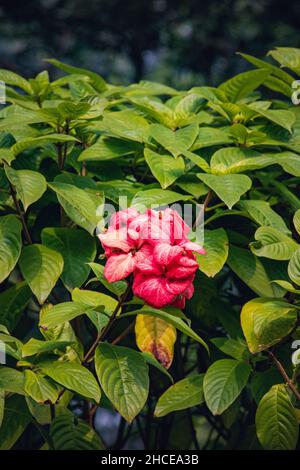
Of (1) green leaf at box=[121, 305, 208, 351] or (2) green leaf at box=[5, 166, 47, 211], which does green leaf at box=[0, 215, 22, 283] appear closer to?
(2) green leaf at box=[5, 166, 47, 211]

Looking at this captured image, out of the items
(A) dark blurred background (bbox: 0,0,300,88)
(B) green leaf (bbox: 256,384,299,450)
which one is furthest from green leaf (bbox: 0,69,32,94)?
(A) dark blurred background (bbox: 0,0,300,88)

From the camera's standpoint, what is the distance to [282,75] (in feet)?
5.79

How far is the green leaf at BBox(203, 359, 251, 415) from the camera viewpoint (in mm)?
1292

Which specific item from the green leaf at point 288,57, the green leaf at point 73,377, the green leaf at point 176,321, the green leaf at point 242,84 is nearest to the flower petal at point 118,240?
the green leaf at point 176,321

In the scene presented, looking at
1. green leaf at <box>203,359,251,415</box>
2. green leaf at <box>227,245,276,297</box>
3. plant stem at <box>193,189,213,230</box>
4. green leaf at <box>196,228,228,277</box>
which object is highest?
plant stem at <box>193,189,213,230</box>

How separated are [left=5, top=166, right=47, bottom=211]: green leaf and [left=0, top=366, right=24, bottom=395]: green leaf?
0.98ft

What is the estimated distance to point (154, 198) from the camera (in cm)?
140

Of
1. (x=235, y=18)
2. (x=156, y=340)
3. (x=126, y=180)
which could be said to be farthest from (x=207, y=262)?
(x=235, y=18)

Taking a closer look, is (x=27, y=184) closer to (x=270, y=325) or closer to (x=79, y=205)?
(x=79, y=205)

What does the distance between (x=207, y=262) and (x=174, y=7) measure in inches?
166

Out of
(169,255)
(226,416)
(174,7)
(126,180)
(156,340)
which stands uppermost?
(169,255)

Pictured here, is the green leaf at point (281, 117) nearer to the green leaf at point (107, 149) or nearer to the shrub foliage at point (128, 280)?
the shrub foliage at point (128, 280)

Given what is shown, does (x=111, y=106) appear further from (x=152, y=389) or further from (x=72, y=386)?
(x=72, y=386)
